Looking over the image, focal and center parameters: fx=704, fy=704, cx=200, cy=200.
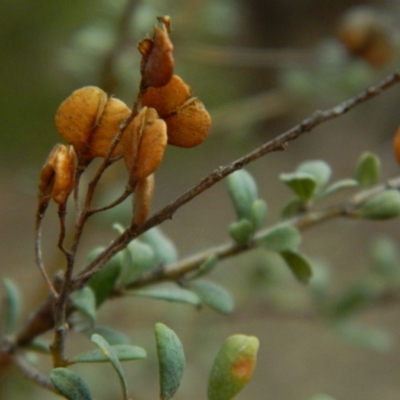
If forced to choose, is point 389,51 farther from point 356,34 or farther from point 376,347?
point 376,347

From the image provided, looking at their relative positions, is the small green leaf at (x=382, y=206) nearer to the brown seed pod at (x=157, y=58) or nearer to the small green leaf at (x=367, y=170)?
the small green leaf at (x=367, y=170)

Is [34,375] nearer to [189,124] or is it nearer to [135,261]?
[135,261]

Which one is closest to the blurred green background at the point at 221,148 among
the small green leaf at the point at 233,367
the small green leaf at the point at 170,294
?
the small green leaf at the point at 170,294

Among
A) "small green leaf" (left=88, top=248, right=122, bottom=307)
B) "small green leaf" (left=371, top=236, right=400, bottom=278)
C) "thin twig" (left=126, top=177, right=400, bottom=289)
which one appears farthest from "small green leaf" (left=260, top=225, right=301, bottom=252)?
"small green leaf" (left=371, top=236, right=400, bottom=278)

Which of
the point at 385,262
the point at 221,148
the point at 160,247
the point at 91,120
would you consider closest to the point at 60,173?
the point at 91,120

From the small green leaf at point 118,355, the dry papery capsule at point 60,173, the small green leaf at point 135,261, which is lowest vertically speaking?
the small green leaf at point 118,355

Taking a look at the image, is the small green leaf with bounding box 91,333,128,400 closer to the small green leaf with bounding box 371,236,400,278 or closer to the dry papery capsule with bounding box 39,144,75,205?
the dry papery capsule with bounding box 39,144,75,205
